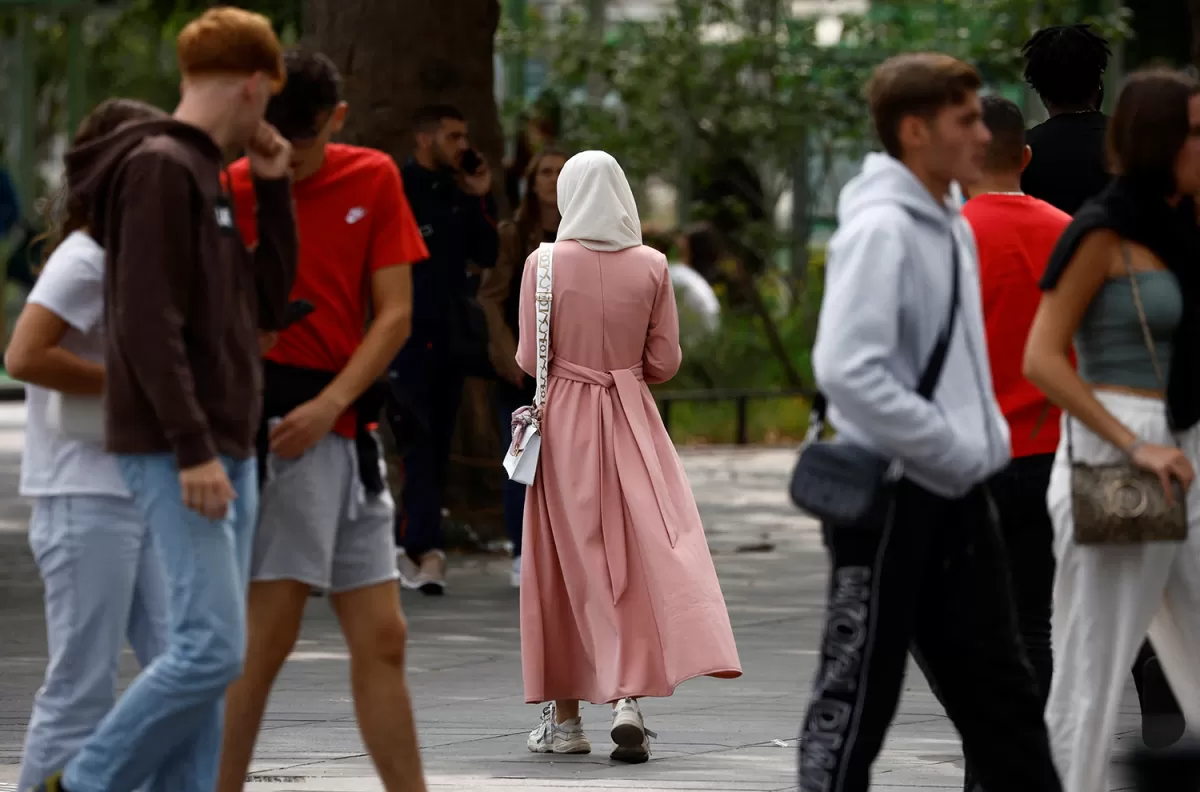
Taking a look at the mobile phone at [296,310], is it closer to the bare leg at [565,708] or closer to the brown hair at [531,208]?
the bare leg at [565,708]

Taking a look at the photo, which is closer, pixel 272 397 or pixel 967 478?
pixel 967 478

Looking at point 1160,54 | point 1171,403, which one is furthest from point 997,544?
point 1160,54

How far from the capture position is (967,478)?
4.95 m

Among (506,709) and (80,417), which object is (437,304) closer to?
(506,709)

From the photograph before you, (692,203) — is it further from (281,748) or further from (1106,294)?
(1106,294)

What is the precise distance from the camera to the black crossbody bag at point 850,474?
4.96m

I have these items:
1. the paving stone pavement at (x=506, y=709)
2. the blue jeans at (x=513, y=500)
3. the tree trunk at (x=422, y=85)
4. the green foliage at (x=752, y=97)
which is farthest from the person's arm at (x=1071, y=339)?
the green foliage at (x=752, y=97)

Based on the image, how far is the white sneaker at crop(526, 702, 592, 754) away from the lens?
24.4 ft

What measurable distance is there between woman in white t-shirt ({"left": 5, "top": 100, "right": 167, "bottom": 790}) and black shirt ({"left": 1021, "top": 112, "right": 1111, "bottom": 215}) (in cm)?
299

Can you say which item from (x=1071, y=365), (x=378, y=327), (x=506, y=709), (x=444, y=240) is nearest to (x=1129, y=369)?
(x=1071, y=365)

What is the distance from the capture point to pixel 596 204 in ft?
24.5

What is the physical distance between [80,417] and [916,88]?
1870 mm

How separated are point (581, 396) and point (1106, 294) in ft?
7.82

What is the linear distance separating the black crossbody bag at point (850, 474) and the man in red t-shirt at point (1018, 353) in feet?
4.26
